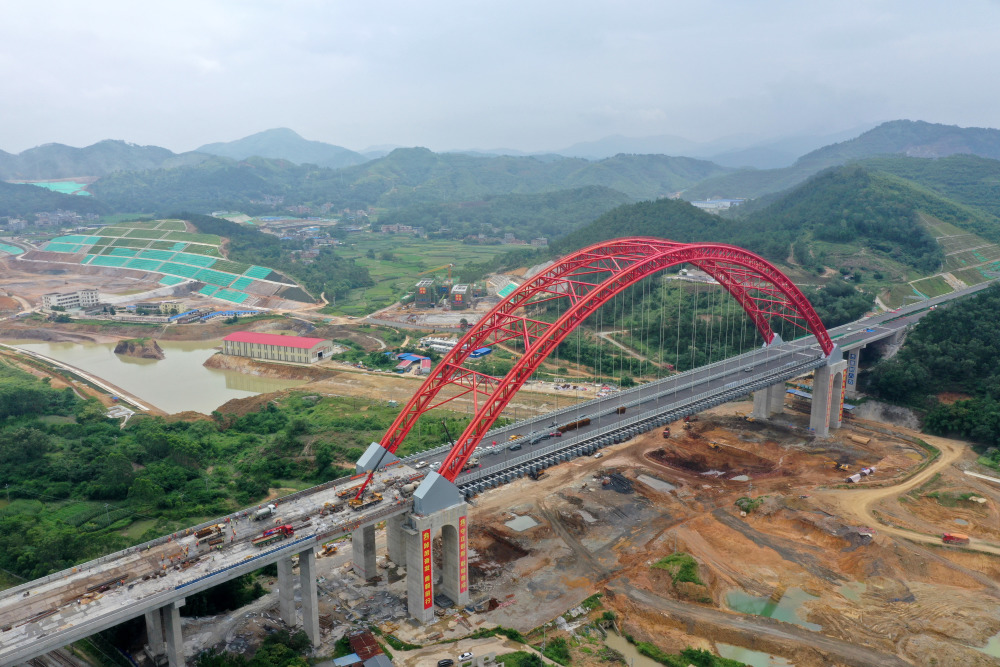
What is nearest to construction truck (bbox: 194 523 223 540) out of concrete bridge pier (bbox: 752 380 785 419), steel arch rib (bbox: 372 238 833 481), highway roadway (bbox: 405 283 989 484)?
steel arch rib (bbox: 372 238 833 481)

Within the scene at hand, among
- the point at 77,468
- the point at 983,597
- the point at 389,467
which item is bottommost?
the point at 983,597

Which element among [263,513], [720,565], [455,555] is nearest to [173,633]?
[263,513]

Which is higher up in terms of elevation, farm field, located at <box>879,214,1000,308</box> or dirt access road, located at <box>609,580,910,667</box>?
farm field, located at <box>879,214,1000,308</box>

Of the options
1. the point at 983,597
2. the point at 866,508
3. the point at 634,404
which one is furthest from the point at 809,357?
the point at 983,597

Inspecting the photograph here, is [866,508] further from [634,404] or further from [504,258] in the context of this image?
[504,258]

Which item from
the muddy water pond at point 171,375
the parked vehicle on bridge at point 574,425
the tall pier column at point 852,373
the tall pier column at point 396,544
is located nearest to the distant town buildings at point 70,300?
the muddy water pond at point 171,375

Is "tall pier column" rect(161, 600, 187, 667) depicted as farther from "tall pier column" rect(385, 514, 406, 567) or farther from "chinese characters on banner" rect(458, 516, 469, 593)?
"chinese characters on banner" rect(458, 516, 469, 593)
